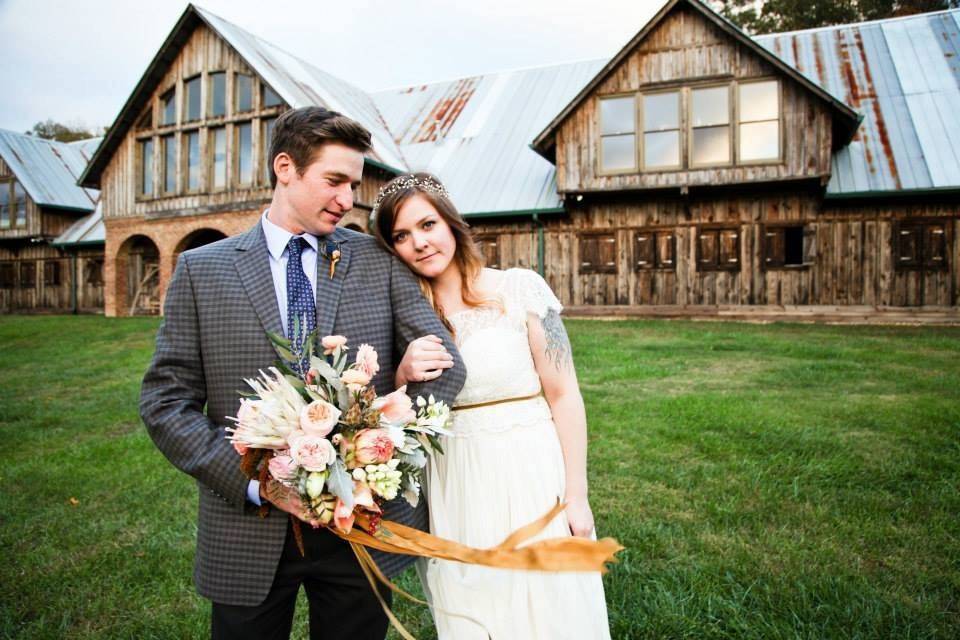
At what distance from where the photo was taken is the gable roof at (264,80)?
16922 millimetres

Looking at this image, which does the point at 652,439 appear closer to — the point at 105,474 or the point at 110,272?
the point at 105,474

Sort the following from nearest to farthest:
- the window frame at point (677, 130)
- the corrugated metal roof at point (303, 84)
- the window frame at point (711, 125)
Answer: the window frame at point (711, 125) < the window frame at point (677, 130) < the corrugated metal roof at point (303, 84)

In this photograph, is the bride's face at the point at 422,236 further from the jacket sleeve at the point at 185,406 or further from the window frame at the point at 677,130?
the window frame at the point at 677,130

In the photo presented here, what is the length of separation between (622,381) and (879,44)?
15827 millimetres

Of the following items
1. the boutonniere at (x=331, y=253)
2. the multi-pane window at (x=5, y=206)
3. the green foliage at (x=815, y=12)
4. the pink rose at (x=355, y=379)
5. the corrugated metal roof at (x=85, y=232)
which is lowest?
the pink rose at (x=355, y=379)

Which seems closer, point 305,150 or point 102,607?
point 305,150

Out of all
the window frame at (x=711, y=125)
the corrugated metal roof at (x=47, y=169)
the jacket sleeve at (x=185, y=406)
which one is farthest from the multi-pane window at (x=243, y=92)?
the jacket sleeve at (x=185, y=406)

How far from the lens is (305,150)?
79.3 inches

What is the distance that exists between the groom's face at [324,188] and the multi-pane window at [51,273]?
26246mm

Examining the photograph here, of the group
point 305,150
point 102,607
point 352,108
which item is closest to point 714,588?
point 305,150

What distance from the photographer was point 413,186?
2.32 meters

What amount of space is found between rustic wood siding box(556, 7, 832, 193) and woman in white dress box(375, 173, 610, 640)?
13.9 m

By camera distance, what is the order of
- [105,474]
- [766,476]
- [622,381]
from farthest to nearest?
[622,381]
[105,474]
[766,476]

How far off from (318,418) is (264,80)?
17.1m
